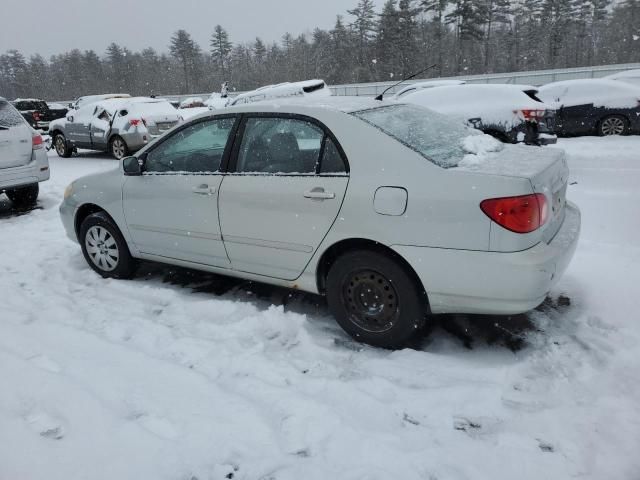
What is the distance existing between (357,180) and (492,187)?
821 mm

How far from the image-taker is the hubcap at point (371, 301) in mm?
3148

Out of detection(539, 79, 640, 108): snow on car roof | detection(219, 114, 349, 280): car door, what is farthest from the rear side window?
detection(539, 79, 640, 108): snow on car roof

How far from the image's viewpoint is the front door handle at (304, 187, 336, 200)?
3168 mm

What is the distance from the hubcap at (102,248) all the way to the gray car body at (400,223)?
1.12 metres

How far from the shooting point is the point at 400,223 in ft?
9.62

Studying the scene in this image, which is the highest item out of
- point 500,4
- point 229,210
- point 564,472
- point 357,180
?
point 500,4

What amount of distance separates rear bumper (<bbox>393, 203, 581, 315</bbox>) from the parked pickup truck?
1038 inches

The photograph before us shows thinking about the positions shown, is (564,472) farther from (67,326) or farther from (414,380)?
(67,326)

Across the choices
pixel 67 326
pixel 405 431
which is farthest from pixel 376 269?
pixel 67 326

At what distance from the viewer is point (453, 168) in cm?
291

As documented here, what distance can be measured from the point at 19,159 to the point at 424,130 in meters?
6.75

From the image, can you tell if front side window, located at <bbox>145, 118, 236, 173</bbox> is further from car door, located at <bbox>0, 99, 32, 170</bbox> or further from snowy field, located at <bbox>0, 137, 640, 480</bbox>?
car door, located at <bbox>0, 99, 32, 170</bbox>

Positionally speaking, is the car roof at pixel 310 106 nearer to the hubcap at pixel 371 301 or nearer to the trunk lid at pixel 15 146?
the hubcap at pixel 371 301

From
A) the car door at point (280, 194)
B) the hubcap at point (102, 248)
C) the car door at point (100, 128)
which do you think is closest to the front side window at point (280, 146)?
the car door at point (280, 194)
